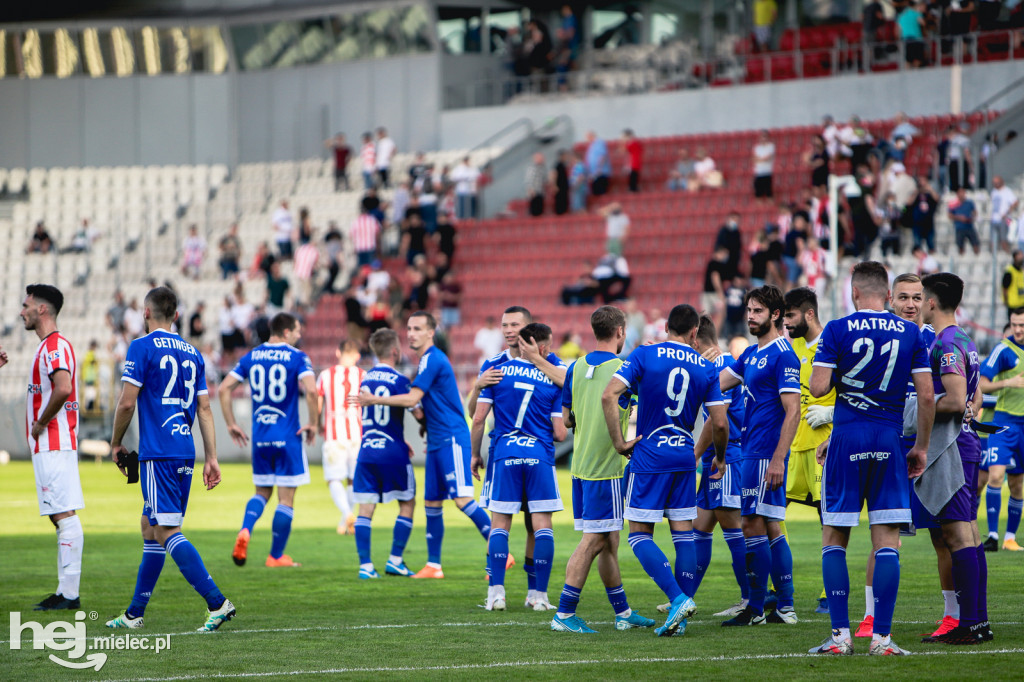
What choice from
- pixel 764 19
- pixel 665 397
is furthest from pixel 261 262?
pixel 665 397

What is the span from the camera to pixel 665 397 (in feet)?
29.1

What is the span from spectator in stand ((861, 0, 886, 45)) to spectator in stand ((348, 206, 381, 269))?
490 inches

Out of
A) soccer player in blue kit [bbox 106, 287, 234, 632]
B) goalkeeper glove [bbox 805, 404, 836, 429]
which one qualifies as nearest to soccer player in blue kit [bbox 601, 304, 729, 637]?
goalkeeper glove [bbox 805, 404, 836, 429]

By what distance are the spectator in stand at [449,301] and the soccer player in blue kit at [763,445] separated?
20458 mm

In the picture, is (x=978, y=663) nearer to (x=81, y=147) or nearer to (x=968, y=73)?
(x=968, y=73)

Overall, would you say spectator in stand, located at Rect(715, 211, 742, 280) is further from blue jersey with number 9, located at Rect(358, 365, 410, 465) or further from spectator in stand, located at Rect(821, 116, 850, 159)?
blue jersey with number 9, located at Rect(358, 365, 410, 465)

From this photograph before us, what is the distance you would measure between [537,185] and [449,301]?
17.0 ft

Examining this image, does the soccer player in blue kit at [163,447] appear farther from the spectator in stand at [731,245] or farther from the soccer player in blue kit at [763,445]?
the spectator in stand at [731,245]

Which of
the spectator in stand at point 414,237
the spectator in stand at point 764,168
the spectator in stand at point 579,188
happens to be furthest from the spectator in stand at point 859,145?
the spectator in stand at point 414,237

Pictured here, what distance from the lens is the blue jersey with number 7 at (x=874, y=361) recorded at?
7.95m

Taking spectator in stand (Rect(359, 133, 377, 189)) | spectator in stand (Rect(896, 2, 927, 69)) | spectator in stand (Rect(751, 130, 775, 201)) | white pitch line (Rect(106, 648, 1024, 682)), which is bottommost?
white pitch line (Rect(106, 648, 1024, 682))

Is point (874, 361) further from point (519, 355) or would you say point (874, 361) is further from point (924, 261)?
point (924, 261)

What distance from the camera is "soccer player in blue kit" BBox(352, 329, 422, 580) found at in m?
12.2

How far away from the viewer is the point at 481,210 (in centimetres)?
3484
